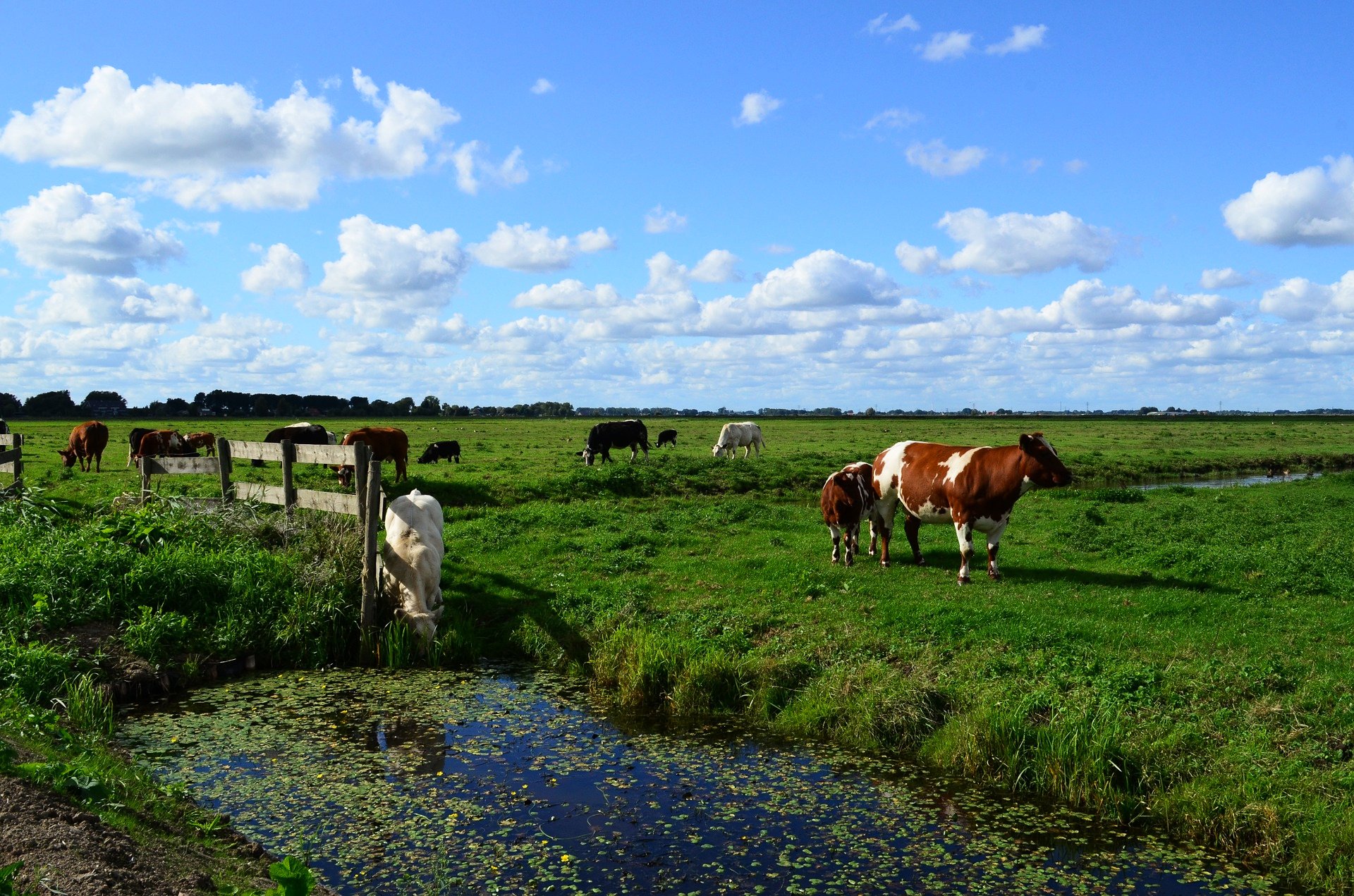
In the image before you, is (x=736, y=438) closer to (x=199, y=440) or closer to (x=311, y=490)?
(x=199, y=440)

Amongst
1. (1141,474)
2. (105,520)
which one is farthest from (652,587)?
(1141,474)

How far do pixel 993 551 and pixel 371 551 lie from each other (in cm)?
890

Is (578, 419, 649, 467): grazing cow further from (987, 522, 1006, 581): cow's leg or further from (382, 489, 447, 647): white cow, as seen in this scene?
(382, 489, 447, 647): white cow

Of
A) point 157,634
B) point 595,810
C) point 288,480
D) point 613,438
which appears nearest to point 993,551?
point 595,810

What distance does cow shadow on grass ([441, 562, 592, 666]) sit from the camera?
11.7 metres

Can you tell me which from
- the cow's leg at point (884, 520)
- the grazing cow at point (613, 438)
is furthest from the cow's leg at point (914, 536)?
the grazing cow at point (613, 438)

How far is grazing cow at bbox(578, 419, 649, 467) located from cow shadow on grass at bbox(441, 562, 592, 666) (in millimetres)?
20075

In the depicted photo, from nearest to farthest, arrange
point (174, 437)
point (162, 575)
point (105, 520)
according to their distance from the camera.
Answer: point (162, 575) → point (105, 520) → point (174, 437)

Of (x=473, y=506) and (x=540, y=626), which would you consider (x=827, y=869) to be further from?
(x=473, y=506)

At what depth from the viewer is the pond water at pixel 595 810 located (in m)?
6.18

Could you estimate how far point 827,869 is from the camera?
20.6 feet

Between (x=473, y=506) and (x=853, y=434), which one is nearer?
(x=473, y=506)

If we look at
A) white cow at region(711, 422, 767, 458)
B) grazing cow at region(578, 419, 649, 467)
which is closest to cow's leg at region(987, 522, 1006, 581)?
grazing cow at region(578, 419, 649, 467)

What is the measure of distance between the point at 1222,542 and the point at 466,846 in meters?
14.9
